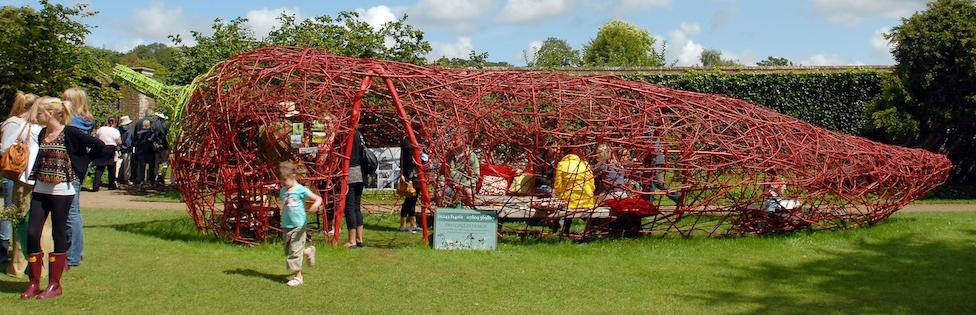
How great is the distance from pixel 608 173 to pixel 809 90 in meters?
12.6

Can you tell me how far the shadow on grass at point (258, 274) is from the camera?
337 inches

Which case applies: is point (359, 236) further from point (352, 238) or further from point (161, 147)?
point (161, 147)

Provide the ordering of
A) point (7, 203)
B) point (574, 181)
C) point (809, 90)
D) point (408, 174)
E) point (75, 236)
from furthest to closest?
point (809, 90) → point (408, 174) → point (574, 181) → point (75, 236) → point (7, 203)

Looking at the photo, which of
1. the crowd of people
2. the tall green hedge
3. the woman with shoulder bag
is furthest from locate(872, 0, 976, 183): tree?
the crowd of people

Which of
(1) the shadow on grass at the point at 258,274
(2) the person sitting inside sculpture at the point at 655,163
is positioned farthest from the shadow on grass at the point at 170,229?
(2) the person sitting inside sculpture at the point at 655,163

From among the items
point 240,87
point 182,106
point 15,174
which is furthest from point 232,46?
point 15,174

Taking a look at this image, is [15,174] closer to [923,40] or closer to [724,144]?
[724,144]

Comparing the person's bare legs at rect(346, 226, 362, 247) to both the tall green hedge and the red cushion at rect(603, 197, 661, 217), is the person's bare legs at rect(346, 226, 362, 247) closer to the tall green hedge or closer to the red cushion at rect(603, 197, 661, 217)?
the red cushion at rect(603, 197, 661, 217)

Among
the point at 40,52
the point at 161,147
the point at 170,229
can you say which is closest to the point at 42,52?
the point at 40,52

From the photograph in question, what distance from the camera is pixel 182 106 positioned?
11172 millimetres

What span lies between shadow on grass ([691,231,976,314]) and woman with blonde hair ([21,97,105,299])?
17.0 ft

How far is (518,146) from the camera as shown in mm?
10188

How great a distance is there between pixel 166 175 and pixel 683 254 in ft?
43.1

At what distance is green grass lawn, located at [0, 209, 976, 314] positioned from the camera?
7621mm
